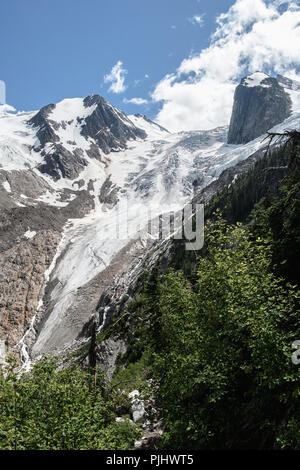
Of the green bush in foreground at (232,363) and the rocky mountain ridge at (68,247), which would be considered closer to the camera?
→ the green bush in foreground at (232,363)

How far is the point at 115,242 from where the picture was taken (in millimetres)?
122562

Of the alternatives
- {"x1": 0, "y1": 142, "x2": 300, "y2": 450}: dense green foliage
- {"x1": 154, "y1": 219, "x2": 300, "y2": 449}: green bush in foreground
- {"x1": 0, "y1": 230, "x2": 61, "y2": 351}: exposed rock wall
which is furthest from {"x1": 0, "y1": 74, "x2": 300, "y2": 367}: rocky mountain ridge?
{"x1": 154, "y1": 219, "x2": 300, "y2": 449}: green bush in foreground

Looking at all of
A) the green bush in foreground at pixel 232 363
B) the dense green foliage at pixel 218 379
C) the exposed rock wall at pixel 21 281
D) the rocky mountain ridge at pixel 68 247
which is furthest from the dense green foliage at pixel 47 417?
the exposed rock wall at pixel 21 281

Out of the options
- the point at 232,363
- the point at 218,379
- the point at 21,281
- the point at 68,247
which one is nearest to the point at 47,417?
the point at 218,379

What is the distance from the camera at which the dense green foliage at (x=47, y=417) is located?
10023 mm

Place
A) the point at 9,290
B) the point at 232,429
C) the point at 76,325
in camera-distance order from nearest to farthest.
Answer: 1. the point at 232,429
2. the point at 76,325
3. the point at 9,290

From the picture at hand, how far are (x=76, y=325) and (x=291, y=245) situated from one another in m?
72.0

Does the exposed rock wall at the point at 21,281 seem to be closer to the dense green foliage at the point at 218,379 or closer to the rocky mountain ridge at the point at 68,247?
the rocky mountain ridge at the point at 68,247

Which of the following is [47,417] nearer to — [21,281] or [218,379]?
[218,379]

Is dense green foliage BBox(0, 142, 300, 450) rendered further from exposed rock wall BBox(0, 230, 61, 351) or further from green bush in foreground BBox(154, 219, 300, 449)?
exposed rock wall BBox(0, 230, 61, 351)

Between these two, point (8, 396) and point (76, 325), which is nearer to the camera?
point (8, 396)

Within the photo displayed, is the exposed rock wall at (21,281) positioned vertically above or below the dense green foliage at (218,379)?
below
